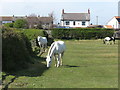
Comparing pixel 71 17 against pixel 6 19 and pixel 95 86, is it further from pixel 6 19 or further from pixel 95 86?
pixel 95 86

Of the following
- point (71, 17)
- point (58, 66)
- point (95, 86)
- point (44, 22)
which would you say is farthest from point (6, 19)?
point (95, 86)

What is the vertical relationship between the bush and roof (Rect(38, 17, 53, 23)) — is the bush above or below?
below

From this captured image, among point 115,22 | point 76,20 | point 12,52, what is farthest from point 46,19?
point 12,52

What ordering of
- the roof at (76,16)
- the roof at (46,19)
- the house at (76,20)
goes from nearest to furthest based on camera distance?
the house at (76,20) < the roof at (76,16) < the roof at (46,19)

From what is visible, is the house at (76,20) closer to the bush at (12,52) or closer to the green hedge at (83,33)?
the green hedge at (83,33)

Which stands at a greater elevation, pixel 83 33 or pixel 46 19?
pixel 46 19

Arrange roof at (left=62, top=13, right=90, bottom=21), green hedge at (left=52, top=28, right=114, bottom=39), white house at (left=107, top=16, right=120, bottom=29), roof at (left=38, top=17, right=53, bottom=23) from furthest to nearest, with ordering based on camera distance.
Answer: white house at (left=107, top=16, right=120, bottom=29) → roof at (left=38, top=17, right=53, bottom=23) → roof at (left=62, top=13, right=90, bottom=21) → green hedge at (left=52, top=28, right=114, bottom=39)

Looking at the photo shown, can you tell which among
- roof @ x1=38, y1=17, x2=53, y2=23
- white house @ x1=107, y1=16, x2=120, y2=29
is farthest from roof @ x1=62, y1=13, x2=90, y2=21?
white house @ x1=107, y1=16, x2=120, y2=29

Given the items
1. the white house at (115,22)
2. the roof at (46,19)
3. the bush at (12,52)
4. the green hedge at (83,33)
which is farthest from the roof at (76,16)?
the bush at (12,52)

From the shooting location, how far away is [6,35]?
1644cm

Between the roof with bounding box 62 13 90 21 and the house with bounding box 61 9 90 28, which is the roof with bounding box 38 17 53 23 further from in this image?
the roof with bounding box 62 13 90 21

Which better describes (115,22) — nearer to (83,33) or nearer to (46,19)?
(46,19)

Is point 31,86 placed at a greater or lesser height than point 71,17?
lesser

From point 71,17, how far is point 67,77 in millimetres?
88110
